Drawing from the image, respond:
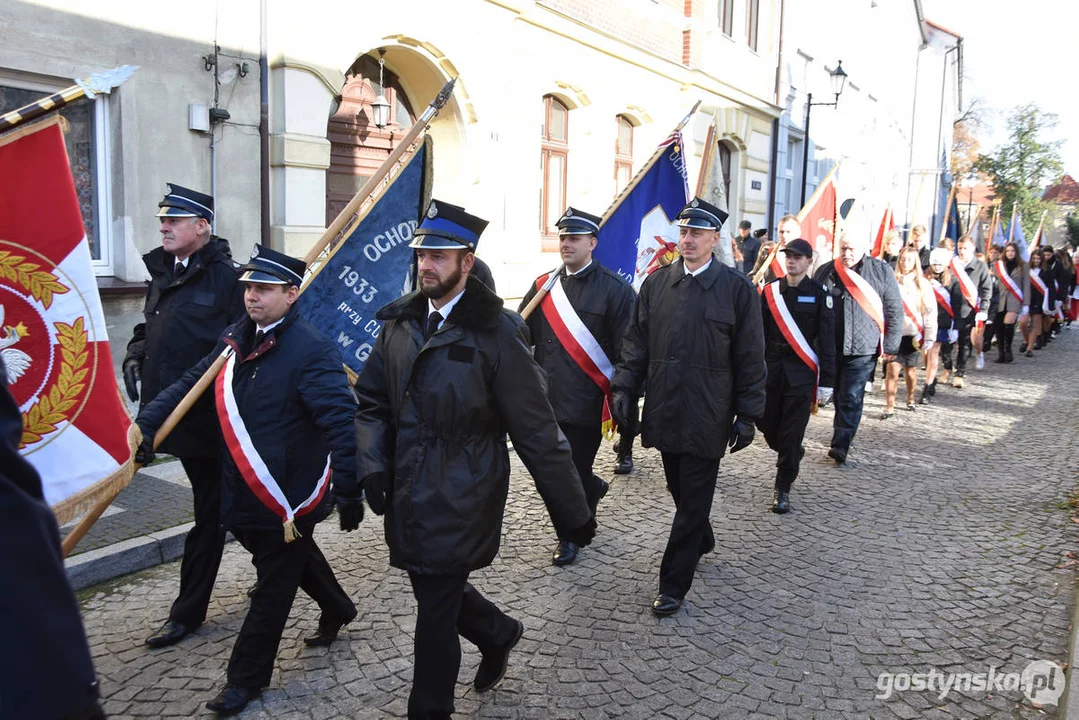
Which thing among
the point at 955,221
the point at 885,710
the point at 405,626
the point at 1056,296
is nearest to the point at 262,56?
the point at 405,626

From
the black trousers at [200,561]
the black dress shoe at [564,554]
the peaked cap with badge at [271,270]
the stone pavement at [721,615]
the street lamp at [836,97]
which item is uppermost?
the street lamp at [836,97]

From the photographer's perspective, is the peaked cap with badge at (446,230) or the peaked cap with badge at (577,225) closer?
the peaked cap with badge at (446,230)

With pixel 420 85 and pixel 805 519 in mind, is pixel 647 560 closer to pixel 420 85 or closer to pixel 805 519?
pixel 805 519

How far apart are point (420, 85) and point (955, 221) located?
37.9 feet

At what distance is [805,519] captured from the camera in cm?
636

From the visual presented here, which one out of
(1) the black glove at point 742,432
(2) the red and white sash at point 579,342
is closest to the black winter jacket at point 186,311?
(2) the red and white sash at point 579,342

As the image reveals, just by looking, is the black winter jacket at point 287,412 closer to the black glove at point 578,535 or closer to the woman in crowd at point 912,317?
the black glove at point 578,535

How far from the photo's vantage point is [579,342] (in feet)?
17.7

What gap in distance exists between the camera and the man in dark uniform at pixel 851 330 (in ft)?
26.2

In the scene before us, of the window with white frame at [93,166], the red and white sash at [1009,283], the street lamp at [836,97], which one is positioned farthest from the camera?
the street lamp at [836,97]

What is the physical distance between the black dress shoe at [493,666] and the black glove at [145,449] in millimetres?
1624

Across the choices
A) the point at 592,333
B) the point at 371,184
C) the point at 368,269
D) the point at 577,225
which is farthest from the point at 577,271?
the point at 371,184

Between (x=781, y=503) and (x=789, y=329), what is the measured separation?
1252 mm

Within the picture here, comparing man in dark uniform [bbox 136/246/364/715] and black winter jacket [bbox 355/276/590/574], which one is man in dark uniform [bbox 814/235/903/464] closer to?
black winter jacket [bbox 355/276/590/574]
